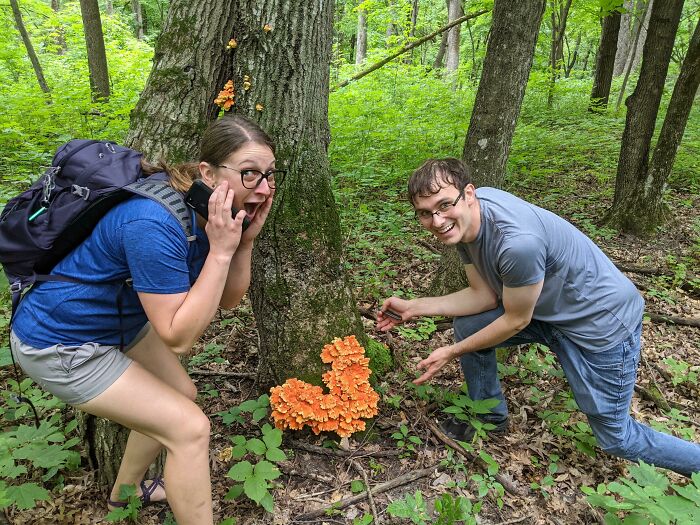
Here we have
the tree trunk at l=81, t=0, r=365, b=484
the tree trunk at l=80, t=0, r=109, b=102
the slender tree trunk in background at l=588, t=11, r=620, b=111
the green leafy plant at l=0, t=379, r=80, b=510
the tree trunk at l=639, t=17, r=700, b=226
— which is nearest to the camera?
the green leafy plant at l=0, t=379, r=80, b=510

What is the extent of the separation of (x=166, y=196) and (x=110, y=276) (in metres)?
0.44

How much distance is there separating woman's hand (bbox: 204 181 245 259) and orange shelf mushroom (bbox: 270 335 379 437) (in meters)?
1.34

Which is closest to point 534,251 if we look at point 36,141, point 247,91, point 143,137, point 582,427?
point 582,427

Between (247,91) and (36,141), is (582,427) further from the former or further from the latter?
(36,141)

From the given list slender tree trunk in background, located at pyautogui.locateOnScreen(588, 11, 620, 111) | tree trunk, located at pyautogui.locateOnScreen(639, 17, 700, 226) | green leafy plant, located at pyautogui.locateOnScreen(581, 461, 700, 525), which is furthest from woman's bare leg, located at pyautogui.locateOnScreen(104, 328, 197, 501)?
slender tree trunk in background, located at pyautogui.locateOnScreen(588, 11, 620, 111)

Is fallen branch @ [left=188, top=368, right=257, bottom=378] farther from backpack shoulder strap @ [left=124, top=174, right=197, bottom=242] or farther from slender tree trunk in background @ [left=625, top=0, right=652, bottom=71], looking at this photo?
slender tree trunk in background @ [left=625, top=0, right=652, bottom=71]

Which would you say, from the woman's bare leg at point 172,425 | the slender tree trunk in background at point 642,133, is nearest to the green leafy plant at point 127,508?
the woman's bare leg at point 172,425

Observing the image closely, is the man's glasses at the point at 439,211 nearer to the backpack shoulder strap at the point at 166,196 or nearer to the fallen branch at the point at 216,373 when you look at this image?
the backpack shoulder strap at the point at 166,196

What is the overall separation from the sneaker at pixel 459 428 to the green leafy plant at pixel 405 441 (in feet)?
0.84

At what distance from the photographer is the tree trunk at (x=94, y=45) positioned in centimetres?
873

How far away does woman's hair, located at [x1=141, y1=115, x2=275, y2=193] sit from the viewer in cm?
203

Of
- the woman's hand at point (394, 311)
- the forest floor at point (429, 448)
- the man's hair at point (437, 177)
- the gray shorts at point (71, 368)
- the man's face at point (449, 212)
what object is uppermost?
the man's hair at point (437, 177)

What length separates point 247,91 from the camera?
2.94 metres

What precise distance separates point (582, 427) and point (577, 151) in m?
8.40
